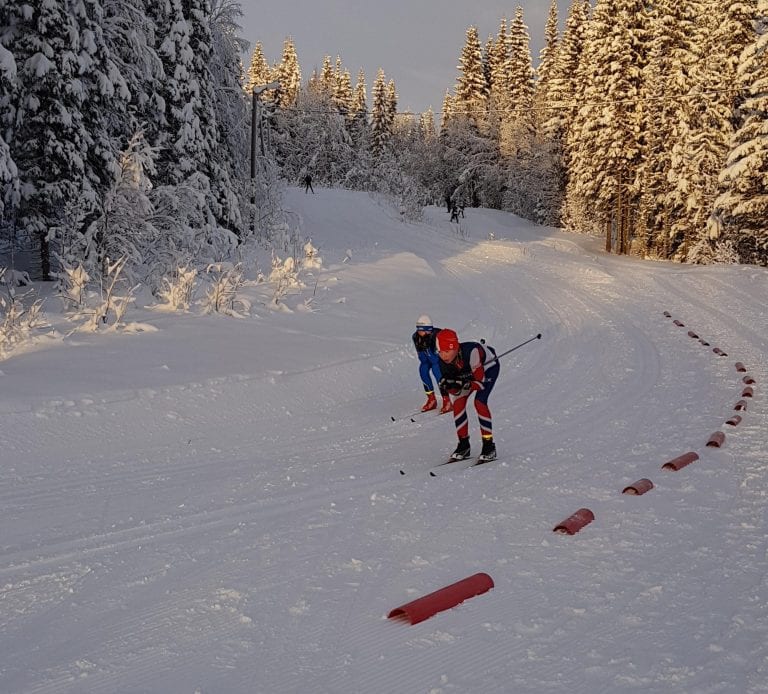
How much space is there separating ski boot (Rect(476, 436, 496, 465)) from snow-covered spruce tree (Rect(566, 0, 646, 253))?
2972 cm

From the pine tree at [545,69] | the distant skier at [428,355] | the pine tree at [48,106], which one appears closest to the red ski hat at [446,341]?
the distant skier at [428,355]

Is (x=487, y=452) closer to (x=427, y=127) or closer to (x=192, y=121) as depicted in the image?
(x=192, y=121)

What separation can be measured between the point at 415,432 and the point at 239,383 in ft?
8.60

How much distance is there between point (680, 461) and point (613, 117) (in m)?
30.5

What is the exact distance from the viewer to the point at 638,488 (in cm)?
622

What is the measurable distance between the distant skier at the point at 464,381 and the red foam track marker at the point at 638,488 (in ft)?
5.09

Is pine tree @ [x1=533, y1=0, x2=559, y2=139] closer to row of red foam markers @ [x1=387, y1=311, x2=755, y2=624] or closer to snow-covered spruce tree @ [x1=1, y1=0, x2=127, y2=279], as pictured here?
snow-covered spruce tree @ [x1=1, y1=0, x2=127, y2=279]

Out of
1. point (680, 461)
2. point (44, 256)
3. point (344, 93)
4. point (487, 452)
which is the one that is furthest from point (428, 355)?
point (344, 93)

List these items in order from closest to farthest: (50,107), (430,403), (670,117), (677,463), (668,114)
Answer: (677,463) → (430,403) → (50,107) → (670,117) → (668,114)

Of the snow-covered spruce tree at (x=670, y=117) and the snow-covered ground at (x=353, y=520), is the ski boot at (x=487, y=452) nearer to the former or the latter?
the snow-covered ground at (x=353, y=520)

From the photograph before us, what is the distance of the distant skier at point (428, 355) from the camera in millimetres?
9438

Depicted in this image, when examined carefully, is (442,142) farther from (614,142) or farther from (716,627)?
(716,627)

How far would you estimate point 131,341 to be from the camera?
1055cm

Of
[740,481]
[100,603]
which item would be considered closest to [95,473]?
[100,603]
